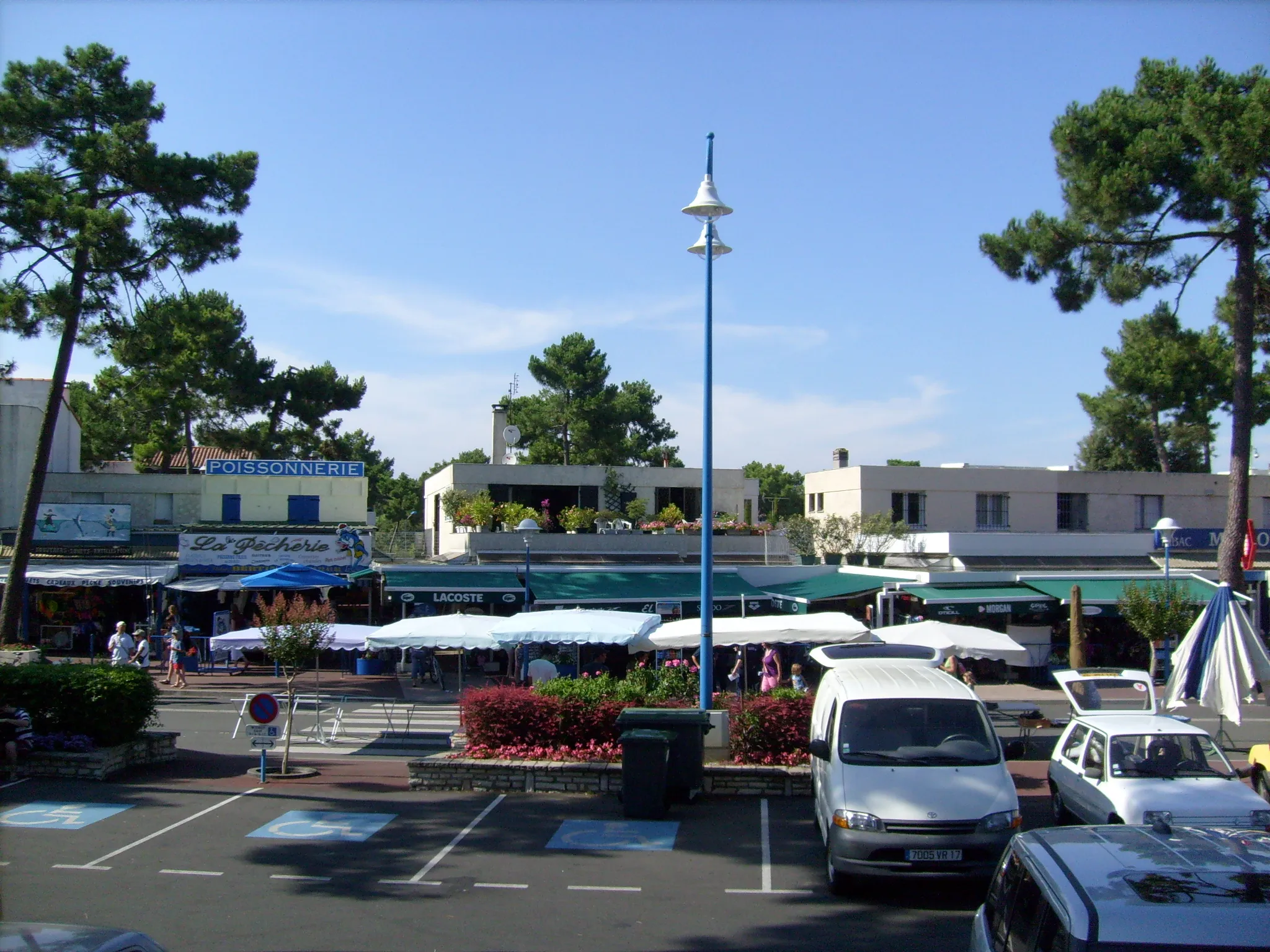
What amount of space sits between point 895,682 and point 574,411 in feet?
121

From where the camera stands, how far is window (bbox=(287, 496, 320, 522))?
3409 cm

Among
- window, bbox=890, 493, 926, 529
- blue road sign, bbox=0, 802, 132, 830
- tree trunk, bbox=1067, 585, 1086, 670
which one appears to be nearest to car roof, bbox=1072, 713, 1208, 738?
blue road sign, bbox=0, 802, 132, 830

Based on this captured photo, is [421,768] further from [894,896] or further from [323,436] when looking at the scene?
[323,436]

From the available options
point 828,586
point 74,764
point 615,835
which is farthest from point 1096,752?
point 828,586

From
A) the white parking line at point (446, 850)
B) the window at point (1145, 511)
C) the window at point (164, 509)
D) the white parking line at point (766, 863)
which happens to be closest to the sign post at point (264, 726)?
the white parking line at point (446, 850)

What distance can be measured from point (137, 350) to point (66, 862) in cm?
1801

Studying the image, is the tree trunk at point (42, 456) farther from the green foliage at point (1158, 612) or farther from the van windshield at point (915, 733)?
the green foliage at point (1158, 612)

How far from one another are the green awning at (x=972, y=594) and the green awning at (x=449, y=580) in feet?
33.8

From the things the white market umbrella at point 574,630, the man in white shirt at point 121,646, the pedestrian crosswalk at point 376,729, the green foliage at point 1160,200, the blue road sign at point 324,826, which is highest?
the green foliage at point 1160,200

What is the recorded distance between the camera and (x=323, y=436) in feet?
153

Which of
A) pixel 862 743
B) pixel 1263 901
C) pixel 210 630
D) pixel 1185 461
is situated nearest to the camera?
pixel 1263 901

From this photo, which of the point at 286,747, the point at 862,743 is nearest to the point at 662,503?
the point at 286,747

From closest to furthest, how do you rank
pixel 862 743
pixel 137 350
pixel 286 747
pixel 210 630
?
pixel 862 743
pixel 286 747
pixel 137 350
pixel 210 630

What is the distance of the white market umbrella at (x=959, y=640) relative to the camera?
17875 millimetres
